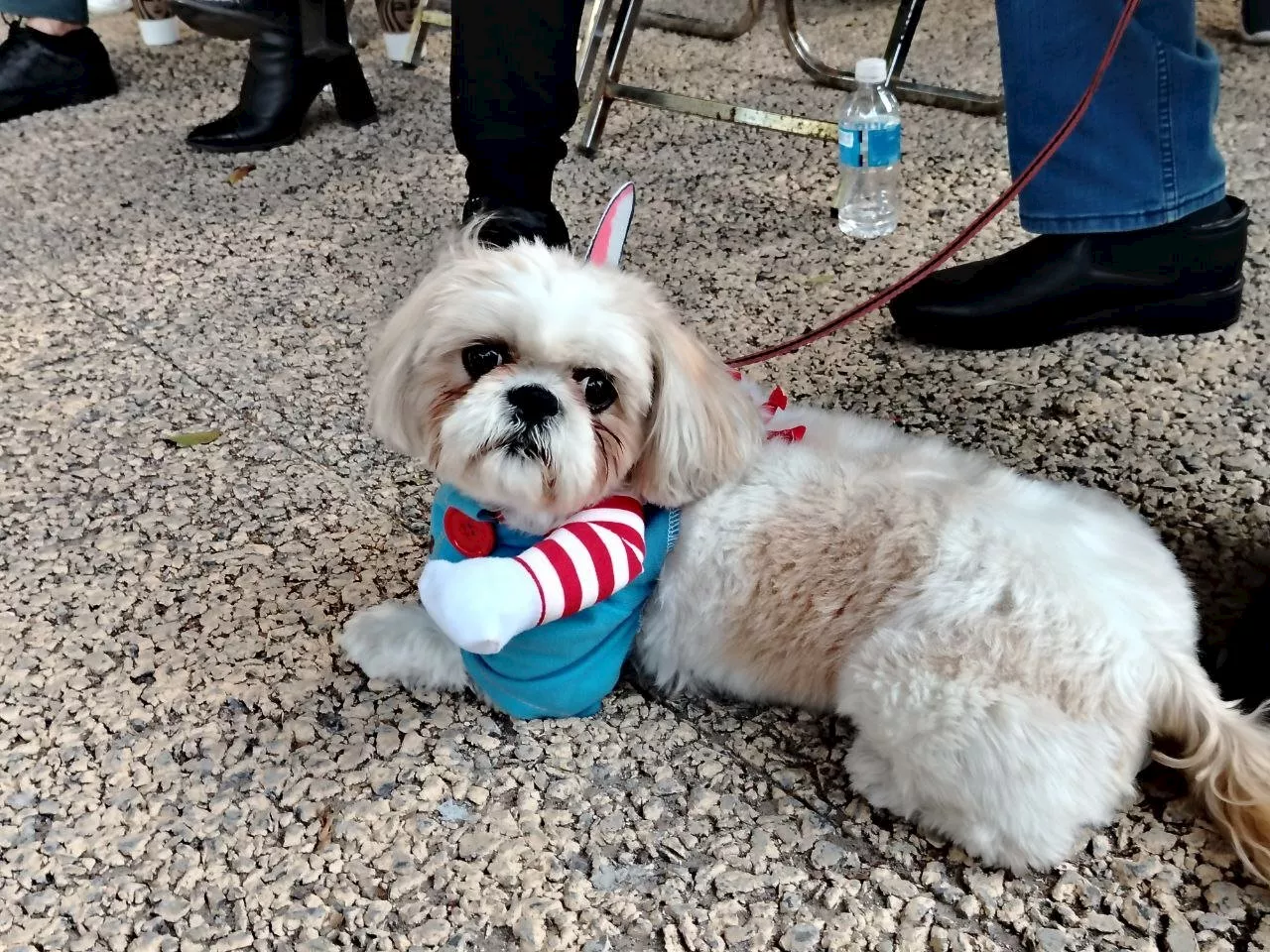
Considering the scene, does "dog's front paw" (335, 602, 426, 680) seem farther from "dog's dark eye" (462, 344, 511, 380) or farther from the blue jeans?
the blue jeans

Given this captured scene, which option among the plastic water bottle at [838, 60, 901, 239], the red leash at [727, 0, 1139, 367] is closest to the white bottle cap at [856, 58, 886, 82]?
the plastic water bottle at [838, 60, 901, 239]

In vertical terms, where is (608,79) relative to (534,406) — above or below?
below

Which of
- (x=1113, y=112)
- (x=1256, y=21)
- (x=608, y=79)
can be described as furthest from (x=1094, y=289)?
(x=1256, y=21)

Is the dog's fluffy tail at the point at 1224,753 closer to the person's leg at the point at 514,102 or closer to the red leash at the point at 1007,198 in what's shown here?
the red leash at the point at 1007,198

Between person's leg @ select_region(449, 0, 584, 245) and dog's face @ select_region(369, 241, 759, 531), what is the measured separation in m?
0.88

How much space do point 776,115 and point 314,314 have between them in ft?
4.62

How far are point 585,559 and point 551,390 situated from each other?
201mm

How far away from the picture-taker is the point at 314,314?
247cm

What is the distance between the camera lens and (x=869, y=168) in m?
2.72

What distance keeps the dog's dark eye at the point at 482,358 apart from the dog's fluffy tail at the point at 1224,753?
82 cm

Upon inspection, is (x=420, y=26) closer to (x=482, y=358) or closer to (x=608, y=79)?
(x=608, y=79)

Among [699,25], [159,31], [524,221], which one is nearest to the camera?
[524,221]

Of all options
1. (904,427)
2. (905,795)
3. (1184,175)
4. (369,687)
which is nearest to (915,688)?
(905,795)

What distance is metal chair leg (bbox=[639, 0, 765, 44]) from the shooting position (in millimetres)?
3840
